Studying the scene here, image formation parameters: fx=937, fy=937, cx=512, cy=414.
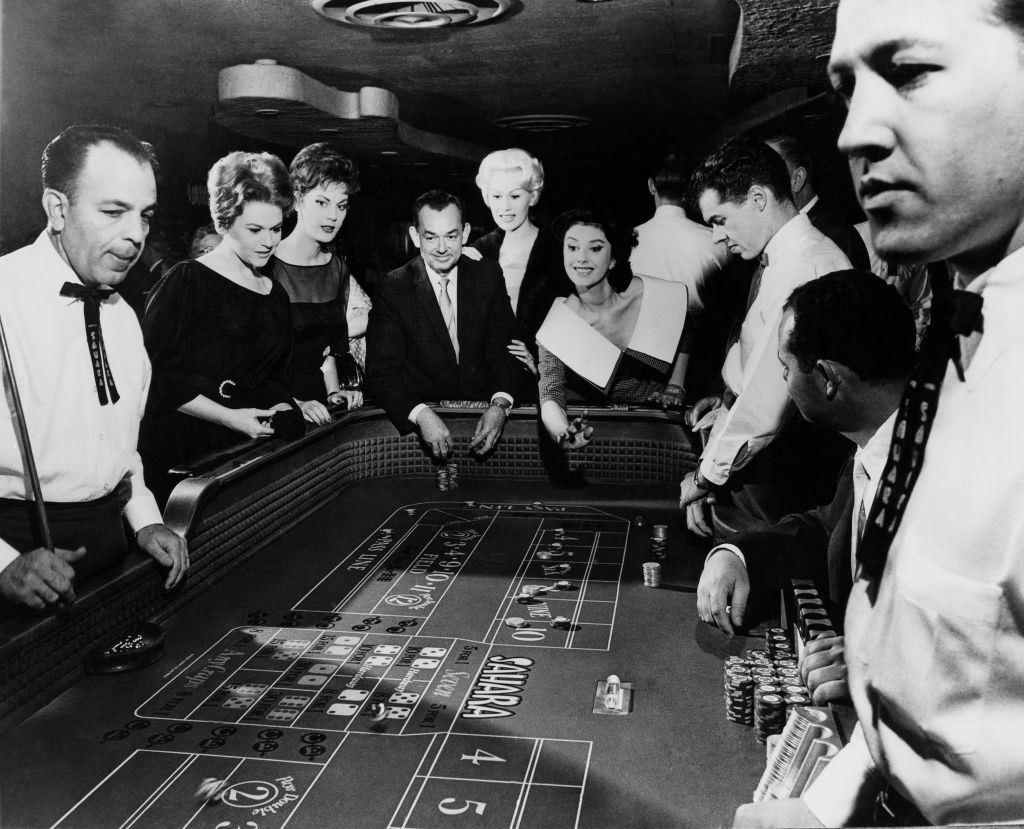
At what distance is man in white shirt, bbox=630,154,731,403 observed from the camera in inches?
207

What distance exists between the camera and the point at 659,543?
376cm

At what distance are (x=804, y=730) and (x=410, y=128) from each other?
4052 mm

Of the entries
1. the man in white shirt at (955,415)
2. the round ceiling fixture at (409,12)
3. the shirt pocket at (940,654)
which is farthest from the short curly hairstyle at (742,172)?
the shirt pocket at (940,654)

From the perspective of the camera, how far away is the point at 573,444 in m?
5.10

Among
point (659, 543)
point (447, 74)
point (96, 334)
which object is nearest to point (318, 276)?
point (447, 74)

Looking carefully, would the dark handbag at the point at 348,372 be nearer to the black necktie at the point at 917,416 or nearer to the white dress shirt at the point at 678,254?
the white dress shirt at the point at 678,254

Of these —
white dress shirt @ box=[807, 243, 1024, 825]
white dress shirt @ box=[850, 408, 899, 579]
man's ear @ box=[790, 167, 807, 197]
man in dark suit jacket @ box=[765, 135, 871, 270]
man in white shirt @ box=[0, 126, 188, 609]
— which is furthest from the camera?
man's ear @ box=[790, 167, 807, 197]

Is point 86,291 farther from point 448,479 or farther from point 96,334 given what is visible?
point 448,479

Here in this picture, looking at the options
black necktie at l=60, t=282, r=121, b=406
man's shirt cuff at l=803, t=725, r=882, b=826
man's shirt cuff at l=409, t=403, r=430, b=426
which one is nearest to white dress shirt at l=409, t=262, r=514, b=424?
man's shirt cuff at l=409, t=403, r=430, b=426

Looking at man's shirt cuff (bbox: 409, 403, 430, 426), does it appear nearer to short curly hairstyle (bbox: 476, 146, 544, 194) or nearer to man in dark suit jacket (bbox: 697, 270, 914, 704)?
short curly hairstyle (bbox: 476, 146, 544, 194)

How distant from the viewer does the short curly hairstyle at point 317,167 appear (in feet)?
16.1

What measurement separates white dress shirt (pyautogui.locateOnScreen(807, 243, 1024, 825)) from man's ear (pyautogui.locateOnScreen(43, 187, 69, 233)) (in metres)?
2.68

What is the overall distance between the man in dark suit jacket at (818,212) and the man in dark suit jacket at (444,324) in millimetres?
1871

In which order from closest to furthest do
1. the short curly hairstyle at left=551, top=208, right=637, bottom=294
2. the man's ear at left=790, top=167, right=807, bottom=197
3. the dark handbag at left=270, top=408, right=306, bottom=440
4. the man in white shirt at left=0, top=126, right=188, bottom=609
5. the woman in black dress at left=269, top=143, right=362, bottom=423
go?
1. the man in white shirt at left=0, top=126, right=188, bottom=609
2. the man's ear at left=790, top=167, right=807, bottom=197
3. the dark handbag at left=270, top=408, right=306, bottom=440
4. the woman in black dress at left=269, top=143, right=362, bottom=423
5. the short curly hairstyle at left=551, top=208, right=637, bottom=294
